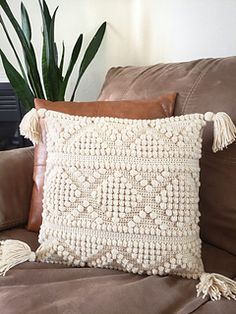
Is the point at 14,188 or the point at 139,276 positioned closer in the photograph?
the point at 139,276

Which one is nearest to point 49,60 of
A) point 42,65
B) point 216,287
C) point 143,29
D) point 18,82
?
point 42,65

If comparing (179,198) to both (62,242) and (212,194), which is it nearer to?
(212,194)

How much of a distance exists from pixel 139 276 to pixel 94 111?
0.47 metres

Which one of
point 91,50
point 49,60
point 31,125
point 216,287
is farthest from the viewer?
point 91,50

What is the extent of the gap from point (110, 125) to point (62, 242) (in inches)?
12.1

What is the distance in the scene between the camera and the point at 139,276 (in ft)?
2.53

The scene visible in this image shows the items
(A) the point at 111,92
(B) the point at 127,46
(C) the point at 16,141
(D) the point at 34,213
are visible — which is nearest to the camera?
(D) the point at 34,213

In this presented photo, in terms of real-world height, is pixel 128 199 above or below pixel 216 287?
above

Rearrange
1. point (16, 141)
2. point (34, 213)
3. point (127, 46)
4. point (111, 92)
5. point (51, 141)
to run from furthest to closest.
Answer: point (16, 141)
point (127, 46)
point (111, 92)
point (34, 213)
point (51, 141)

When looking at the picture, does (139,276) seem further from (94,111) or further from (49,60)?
(49,60)

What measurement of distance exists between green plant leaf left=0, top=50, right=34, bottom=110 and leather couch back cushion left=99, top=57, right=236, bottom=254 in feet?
2.17

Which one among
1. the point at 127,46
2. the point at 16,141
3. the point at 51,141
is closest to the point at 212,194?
the point at 51,141

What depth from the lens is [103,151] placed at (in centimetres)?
80

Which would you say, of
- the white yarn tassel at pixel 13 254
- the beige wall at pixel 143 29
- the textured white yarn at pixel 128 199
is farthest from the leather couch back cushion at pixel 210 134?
the white yarn tassel at pixel 13 254
